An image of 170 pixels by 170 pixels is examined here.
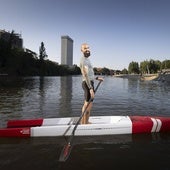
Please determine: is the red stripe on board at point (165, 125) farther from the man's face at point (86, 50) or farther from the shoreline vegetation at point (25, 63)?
the shoreline vegetation at point (25, 63)

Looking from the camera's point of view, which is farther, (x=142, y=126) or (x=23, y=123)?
(x=23, y=123)

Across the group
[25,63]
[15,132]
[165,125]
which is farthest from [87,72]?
[25,63]

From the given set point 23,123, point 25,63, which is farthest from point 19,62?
point 23,123

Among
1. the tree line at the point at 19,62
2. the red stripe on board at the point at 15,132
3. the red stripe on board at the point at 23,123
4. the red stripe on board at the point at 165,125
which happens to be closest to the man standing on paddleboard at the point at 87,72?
the red stripe on board at the point at 15,132

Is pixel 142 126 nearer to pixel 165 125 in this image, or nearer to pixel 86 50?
pixel 165 125

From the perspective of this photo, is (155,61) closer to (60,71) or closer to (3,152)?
(60,71)

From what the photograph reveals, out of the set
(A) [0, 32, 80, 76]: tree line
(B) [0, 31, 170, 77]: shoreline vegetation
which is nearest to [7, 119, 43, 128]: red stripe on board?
(B) [0, 31, 170, 77]: shoreline vegetation

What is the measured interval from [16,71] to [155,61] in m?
94.4

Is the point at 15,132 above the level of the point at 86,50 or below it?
below

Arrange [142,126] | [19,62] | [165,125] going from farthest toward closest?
[19,62], [165,125], [142,126]

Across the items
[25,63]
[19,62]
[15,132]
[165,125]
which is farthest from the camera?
[25,63]

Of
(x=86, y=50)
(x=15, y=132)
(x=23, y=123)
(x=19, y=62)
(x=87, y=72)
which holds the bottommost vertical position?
(x=15, y=132)

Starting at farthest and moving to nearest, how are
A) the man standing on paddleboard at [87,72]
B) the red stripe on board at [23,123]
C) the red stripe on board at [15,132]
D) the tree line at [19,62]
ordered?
the tree line at [19,62]
the red stripe on board at [23,123]
the red stripe on board at [15,132]
the man standing on paddleboard at [87,72]

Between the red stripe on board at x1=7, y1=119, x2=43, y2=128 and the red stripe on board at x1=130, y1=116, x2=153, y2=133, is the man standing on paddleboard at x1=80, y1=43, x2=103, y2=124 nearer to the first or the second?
the red stripe on board at x1=130, y1=116, x2=153, y2=133
